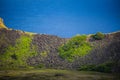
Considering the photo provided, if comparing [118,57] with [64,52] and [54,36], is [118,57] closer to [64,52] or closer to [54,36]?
[64,52]

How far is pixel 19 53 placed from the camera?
53.4 metres

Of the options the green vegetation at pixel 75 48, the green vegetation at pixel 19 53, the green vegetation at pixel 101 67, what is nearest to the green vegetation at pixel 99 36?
the green vegetation at pixel 75 48

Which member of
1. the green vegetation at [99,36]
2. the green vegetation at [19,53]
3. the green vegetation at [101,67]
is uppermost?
the green vegetation at [99,36]

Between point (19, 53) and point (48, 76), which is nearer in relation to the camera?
point (48, 76)

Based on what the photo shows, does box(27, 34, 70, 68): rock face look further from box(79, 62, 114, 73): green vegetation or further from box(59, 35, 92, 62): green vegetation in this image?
box(79, 62, 114, 73): green vegetation

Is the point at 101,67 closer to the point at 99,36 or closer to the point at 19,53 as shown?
the point at 99,36

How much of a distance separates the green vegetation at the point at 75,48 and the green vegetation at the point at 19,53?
6.26 m

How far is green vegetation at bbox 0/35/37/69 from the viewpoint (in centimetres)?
4878

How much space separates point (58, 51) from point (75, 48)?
145 inches

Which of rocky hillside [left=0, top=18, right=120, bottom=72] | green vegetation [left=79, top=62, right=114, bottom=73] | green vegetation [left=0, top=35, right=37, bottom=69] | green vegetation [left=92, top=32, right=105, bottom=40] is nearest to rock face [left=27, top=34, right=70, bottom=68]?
rocky hillside [left=0, top=18, right=120, bottom=72]

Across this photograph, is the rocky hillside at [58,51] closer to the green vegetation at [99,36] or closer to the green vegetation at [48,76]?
the green vegetation at [99,36]

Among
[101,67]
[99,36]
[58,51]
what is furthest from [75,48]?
[101,67]

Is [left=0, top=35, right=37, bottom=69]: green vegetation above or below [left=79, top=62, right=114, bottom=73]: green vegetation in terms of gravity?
above

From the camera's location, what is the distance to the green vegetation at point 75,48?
53003mm
